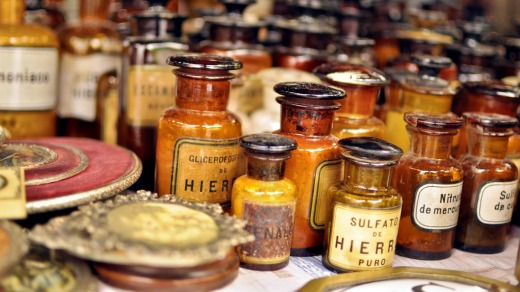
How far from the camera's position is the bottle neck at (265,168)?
0.90 meters

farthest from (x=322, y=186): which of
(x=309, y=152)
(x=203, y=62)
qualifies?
(x=203, y=62)

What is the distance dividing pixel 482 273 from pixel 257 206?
405mm

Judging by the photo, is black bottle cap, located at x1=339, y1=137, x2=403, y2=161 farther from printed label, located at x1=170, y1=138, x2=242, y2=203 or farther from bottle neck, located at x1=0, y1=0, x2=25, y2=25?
bottle neck, located at x1=0, y1=0, x2=25, y2=25

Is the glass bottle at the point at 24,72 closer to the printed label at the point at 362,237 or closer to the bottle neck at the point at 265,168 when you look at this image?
the bottle neck at the point at 265,168

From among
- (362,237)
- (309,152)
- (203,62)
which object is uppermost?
(203,62)

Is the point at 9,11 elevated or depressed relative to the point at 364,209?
elevated

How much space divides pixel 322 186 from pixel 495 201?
311 millimetres

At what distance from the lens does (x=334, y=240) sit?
3.08ft

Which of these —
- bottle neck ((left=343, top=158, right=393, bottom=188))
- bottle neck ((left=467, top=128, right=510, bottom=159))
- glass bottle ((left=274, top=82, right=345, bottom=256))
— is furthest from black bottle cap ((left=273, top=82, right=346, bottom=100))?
bottle neck ((left=467, top=128, right=510, bottom=159))

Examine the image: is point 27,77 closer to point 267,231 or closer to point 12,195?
point 12,195

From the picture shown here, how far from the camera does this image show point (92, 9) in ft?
5.04

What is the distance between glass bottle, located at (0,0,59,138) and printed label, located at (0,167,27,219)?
474 millimetres

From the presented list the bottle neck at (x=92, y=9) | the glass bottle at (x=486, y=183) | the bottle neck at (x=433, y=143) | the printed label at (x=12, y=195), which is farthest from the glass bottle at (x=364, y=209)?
the bottle neck at (x=92, y=9)

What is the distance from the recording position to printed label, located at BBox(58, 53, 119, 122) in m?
1.49
